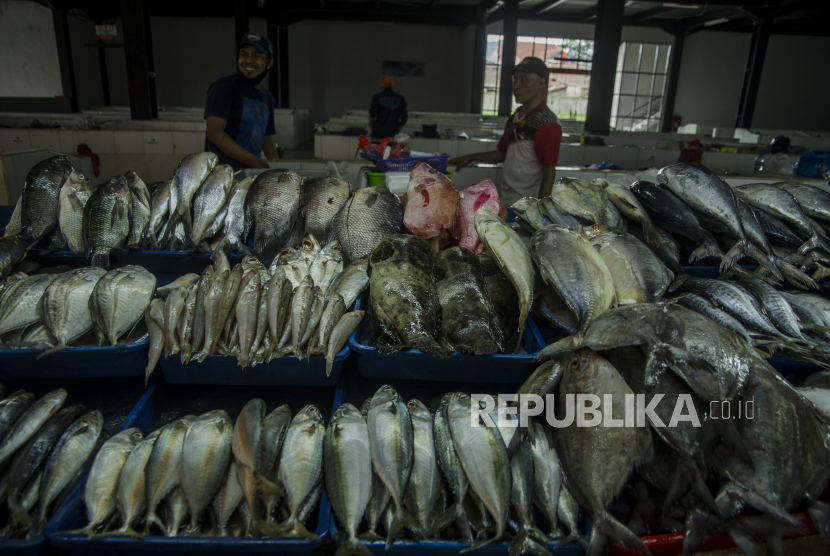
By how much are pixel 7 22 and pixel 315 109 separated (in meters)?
9.26

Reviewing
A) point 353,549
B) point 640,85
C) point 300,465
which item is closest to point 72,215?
point 300,465

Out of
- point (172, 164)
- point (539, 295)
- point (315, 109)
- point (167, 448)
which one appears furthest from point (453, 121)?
point (167, 448)

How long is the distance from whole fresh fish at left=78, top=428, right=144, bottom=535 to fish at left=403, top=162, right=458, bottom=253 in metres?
1.34

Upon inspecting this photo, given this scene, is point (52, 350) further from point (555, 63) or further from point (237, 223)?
point (555, 63)

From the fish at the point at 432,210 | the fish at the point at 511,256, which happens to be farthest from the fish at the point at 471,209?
the fish at the point at 511,256

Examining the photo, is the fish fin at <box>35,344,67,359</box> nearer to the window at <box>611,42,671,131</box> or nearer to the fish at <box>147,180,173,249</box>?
the fish at <box>147,180,173,249</box>

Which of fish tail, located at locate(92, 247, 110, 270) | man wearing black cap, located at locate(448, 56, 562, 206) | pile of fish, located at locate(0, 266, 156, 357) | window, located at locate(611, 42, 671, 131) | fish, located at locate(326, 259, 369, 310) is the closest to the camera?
pile of fish, located at locate(0, 266, 156, 357)

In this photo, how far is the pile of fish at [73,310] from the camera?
156 centimetres

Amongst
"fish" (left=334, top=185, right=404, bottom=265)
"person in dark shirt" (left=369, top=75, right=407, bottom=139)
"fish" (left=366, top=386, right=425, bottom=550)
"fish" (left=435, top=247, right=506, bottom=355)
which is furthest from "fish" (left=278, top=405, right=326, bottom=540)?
"person in dark shirt" (left=369, top=75, right=407, bottom=139)

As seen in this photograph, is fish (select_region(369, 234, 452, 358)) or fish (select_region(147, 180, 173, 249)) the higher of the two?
fish (select_region(147, 180, 173, 249))

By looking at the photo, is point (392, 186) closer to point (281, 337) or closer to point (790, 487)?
point (281, 337)

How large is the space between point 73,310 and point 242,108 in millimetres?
2330

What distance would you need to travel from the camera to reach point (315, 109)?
1786 cm

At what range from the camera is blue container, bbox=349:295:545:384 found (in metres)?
1.48
